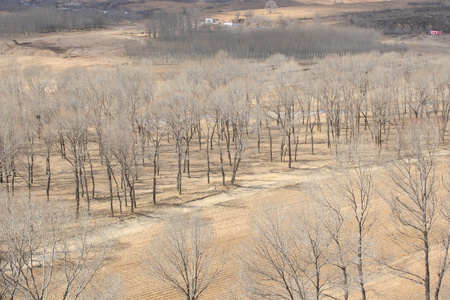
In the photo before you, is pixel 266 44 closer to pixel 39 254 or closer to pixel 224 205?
pixel 224 205

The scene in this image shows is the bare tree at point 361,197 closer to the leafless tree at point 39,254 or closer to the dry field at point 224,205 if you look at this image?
the dry field at point 224,205

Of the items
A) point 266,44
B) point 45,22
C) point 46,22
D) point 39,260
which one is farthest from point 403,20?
point 39,260

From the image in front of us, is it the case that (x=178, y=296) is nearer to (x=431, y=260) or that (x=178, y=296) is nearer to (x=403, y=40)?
(x=431, y=260)

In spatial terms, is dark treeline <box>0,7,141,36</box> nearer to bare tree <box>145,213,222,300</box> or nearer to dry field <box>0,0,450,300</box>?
dry field <box>0,0,450,300</box>

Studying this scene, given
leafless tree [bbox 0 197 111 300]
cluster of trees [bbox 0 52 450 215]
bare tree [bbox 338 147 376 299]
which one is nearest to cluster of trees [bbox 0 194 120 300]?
leafless tree [bbox 0 197 111 300]

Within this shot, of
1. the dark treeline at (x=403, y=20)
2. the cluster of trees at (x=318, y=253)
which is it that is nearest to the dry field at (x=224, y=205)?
the cluster of trees at (x=318, y=253)

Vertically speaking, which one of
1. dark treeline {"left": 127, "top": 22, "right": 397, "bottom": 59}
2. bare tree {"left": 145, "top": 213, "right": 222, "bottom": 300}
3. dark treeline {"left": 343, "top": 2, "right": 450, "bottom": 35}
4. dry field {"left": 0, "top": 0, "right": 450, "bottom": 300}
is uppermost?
dark treeline {"left": 343, "top": 2, "right": 450, "bottom": 35}
